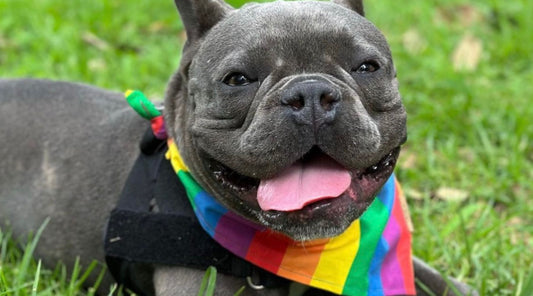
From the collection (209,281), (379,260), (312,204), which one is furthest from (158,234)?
(379,260)

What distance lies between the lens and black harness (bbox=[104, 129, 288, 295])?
341cm

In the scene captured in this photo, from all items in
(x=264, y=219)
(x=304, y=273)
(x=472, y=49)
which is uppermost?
(x=264, y=219)

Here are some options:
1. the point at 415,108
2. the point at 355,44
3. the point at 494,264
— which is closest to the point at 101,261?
the point at 355,44

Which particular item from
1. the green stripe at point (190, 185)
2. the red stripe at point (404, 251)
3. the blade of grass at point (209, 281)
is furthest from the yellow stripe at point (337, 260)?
the green stripe at point (190, 185)

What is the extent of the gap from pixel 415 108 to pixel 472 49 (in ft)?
3.18

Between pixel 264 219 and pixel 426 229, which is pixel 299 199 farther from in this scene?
pixel 426 229

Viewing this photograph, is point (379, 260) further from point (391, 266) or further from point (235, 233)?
point (235, 233)

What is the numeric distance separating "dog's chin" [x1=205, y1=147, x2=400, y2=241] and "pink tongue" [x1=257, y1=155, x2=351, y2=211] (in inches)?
1.2

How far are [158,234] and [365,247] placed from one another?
82cm

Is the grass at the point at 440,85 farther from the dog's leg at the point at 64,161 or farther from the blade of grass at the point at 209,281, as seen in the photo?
the blade of grass at the point at 209,281

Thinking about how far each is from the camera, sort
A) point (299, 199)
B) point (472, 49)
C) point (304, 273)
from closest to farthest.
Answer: point (299, 199) < point (304, 273) < point (472, 49)

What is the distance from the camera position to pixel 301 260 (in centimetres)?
340

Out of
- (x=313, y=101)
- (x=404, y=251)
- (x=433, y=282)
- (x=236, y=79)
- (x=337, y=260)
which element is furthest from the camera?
(x=433, y=282)

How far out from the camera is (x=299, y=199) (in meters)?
2.93
